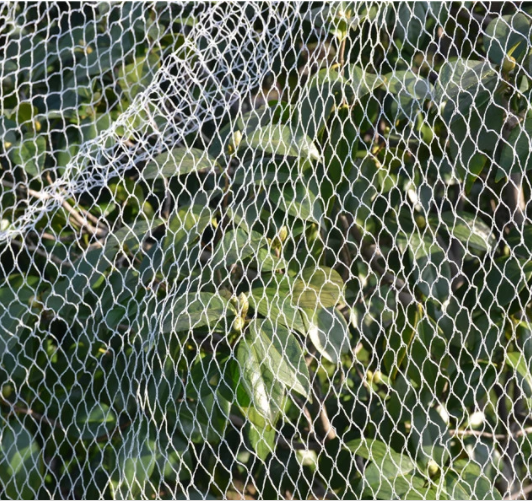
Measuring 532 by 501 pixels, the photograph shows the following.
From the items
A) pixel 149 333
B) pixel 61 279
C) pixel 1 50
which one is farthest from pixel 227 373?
pixel 1 50

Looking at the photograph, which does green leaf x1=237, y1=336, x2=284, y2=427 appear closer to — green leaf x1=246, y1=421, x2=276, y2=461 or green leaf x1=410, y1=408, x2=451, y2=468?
green leaf x1=246, y1=421, x2=276, y2=461

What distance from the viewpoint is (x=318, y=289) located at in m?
0.98

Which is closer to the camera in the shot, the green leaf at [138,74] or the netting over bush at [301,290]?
the netting over bush at [301,290]

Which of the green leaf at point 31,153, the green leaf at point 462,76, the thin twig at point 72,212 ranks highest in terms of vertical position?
the green leaf at point 462,76

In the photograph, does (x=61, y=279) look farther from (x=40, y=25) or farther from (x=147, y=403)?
(x=40, y=25)

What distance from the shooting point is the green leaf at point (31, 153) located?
1.15 m

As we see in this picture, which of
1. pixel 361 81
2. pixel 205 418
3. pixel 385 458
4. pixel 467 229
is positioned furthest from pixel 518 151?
pixel 205 418

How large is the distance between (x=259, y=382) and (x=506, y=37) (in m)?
0.60

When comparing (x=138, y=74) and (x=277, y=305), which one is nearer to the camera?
(x=277, y=305)

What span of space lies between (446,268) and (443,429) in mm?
228

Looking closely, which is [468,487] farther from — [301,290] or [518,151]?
[518,151]

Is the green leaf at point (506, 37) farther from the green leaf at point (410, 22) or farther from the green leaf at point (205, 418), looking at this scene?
the green leaf at point (205, 418)

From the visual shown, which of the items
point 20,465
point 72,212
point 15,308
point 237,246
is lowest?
point 20,465

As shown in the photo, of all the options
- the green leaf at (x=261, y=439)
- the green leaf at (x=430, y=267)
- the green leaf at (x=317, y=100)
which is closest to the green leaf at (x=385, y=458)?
the green leaf at (x=261, y=439)
